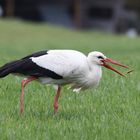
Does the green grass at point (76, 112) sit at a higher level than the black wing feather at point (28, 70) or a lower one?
lower

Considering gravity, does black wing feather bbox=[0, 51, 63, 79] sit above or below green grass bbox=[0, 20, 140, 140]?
above

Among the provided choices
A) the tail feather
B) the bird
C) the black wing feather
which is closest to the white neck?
the bird

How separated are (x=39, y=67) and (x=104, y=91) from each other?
2.10 m

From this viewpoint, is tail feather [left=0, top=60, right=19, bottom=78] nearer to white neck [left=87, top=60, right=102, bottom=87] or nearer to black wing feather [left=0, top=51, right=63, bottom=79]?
black wing feather [left=0, top=51, right=63, bottom=79]

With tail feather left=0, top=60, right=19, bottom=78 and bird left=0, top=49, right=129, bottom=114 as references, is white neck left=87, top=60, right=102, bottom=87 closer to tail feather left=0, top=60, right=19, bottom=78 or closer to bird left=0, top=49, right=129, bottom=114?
bird left=0, top=49, right=129, bottom=114

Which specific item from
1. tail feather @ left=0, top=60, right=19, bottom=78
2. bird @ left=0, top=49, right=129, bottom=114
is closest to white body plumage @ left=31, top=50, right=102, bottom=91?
bird @ left=0, top=49, right=129, bottom=114

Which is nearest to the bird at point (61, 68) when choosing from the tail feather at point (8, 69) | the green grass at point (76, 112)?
the tail feather at point (8, 69)

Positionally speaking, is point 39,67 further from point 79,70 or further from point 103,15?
point 103,15

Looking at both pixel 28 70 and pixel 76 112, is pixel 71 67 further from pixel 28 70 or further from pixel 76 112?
pixel 76 112

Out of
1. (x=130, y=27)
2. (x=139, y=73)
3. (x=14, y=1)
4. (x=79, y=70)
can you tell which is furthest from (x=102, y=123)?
(x=130, y=27)

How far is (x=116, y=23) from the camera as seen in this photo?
3706 cm

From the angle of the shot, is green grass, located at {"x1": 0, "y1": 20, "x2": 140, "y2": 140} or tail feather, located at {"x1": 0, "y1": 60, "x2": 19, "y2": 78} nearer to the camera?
green grass, located at {"x1": 0, "y1": 20, "x2": 140, "y2": 140}

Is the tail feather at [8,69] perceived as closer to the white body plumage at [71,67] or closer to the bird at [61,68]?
the bird at [61,68]

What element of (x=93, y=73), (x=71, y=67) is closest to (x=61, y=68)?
(x=71, y=67)
